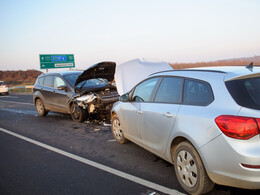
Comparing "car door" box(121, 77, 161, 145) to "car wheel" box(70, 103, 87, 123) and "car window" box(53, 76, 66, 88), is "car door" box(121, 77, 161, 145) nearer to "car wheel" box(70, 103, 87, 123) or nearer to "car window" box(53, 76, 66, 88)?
"car wheel" box(70, 103, 87, 123)

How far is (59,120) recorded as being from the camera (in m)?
9.10

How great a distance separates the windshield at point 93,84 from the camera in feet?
28.0

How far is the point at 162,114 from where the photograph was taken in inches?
142

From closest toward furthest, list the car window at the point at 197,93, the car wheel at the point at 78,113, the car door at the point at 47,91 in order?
the car window at the point at 197,93
the car wheel at the point at 78,113
the car door at the point at 47,91

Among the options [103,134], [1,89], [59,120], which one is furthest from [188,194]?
[1,89]

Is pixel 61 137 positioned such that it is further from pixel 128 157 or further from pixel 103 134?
pixel 128 157

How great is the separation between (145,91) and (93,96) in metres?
3.85

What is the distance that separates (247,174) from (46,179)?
3020 millimetres

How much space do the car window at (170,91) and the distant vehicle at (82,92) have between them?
4.20 meters

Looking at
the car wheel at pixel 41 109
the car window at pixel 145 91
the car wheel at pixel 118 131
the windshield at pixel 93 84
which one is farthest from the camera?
the car wheel at pixel 41 109

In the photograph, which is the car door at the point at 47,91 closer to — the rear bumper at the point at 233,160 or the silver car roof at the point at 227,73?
the silver car roof at the point at 227,73

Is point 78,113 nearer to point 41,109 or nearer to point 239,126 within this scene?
point 41,109

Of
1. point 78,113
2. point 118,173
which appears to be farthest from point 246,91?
point 78,113

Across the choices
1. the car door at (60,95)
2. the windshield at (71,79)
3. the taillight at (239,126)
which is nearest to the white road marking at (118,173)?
the taillight at (239,126)
